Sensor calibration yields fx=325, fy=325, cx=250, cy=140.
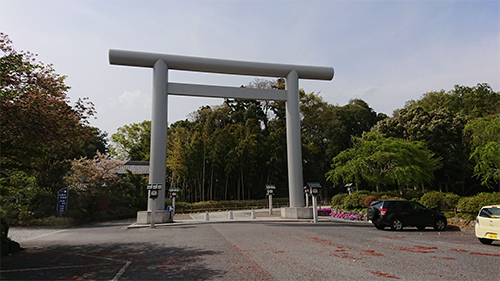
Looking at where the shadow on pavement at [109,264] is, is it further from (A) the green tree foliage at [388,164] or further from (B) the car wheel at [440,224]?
(A) the green tree foliage at [388,164]

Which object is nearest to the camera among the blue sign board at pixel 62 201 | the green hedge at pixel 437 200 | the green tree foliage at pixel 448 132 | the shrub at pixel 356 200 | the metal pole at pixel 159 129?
the green hedge at pixel 437 200

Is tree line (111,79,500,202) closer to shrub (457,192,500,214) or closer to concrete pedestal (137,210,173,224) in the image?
shrub (457,192,500,214)

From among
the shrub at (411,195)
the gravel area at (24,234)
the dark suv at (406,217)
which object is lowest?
the gravel area at (24,234)

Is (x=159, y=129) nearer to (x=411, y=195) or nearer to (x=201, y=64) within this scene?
(x=201, y=64)

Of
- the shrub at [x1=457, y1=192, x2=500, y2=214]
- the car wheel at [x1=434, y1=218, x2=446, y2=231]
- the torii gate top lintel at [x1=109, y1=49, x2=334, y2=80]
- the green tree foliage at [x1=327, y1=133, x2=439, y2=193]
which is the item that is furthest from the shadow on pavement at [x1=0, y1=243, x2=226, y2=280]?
the green tree foliage at [x1=327, y1=133, x2=439, y2=193]

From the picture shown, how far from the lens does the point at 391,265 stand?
18.7 ft

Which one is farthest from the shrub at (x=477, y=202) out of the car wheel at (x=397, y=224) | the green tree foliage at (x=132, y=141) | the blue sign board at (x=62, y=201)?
the green tree foliage at (x=132, y=141)

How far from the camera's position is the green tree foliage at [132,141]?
148ft

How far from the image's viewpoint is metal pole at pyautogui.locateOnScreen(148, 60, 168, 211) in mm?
16156

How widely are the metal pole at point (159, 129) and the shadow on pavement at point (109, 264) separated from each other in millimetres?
7708

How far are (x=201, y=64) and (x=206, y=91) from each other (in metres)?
1.44

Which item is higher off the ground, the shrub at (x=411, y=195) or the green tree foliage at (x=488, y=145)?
the green tree foliage at (x=488, y=145)

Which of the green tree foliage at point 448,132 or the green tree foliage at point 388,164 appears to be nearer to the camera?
the green tree foliage at point 388,164

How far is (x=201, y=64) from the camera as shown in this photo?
56.3ft
